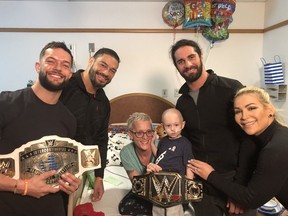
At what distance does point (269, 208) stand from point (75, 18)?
293 centimetres

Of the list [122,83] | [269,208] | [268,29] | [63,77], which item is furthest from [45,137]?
[268,29]

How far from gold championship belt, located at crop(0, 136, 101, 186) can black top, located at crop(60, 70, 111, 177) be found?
429mm

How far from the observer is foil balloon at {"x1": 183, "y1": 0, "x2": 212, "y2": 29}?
286 centimetres

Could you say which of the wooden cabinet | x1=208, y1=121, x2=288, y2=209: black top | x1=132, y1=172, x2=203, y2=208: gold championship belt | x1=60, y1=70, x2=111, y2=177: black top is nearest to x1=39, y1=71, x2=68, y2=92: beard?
x1=60, y1=70, x2=111, y2=177: black top

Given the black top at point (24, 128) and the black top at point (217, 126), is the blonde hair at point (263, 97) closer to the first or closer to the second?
the black top at point (217, 126)

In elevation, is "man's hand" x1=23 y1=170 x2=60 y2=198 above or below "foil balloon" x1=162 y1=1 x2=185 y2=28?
below

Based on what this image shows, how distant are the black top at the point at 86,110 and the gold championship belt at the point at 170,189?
58cm

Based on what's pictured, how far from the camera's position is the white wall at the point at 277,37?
271cm

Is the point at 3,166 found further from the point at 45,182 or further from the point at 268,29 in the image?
the point at 268,29

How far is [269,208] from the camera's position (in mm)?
1768

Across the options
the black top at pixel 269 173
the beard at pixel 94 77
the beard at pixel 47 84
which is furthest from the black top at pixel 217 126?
the beard at pixel 47 84

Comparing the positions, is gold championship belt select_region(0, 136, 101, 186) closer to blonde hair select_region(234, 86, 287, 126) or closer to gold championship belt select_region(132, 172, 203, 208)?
gold championship belt select_region(132, 172, 203, 208)

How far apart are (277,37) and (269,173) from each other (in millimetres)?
2253

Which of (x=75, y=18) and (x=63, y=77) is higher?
(x=75, y=18)
